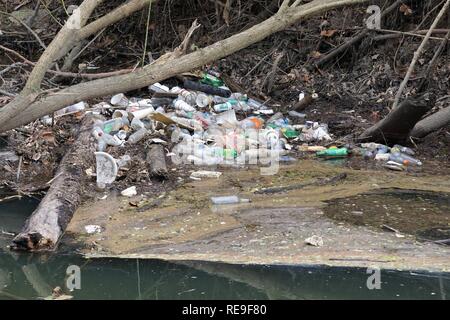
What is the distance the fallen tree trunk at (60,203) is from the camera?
4.24 m

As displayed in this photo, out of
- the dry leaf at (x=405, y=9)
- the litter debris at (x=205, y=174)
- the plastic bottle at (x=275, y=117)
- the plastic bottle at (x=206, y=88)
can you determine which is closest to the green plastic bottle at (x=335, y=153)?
the plastic bottle at (x=275, y=117)

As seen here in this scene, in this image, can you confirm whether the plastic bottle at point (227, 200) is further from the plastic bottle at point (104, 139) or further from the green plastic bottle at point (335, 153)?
the green plastic bottle at point (335, 153)

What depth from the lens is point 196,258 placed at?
4070mm

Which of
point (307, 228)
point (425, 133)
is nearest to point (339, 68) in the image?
point (425, 133)

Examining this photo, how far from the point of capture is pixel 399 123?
6.29 metres

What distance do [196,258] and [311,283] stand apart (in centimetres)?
76

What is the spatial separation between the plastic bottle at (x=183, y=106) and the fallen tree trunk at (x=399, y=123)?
1884 mm

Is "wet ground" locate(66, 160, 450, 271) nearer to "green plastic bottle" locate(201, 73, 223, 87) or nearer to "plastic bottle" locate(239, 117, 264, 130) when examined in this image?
"plastic bottle" locate(239, 117, 264, 130)

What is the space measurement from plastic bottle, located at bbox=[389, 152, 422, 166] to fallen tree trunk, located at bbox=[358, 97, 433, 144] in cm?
22

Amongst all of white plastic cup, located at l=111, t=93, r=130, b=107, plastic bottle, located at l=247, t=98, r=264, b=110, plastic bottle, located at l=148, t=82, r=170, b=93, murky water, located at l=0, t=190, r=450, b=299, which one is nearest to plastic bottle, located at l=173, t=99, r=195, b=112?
plastic bottle, located at l=148, t=82, r=170, b=93

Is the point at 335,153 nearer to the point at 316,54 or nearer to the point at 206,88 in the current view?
the point at 206,88

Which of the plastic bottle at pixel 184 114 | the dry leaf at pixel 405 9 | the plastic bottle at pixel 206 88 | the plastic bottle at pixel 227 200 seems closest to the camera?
the plastic bottle at pixel 227 200

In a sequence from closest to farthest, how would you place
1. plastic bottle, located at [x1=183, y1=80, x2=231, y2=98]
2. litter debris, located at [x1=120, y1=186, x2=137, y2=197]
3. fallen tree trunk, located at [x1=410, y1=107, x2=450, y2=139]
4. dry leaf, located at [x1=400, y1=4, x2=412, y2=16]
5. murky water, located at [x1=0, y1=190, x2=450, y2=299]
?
murky water, located at [x1=0, y1=190, x2=450, y2=299] → litter debris, located at [x1=120, y1=186, x2=137, y2=197] → fallen tree trunk, located at [x1=410, y1=107, x2=450, y2=139] → plastic bottle, located at [x1=183, y1=80, x2=231, y2=98] → dry leaf, located at [x1=400, y1=4, x2=412, y2=16]

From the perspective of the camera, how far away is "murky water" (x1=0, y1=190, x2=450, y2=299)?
359 cm
